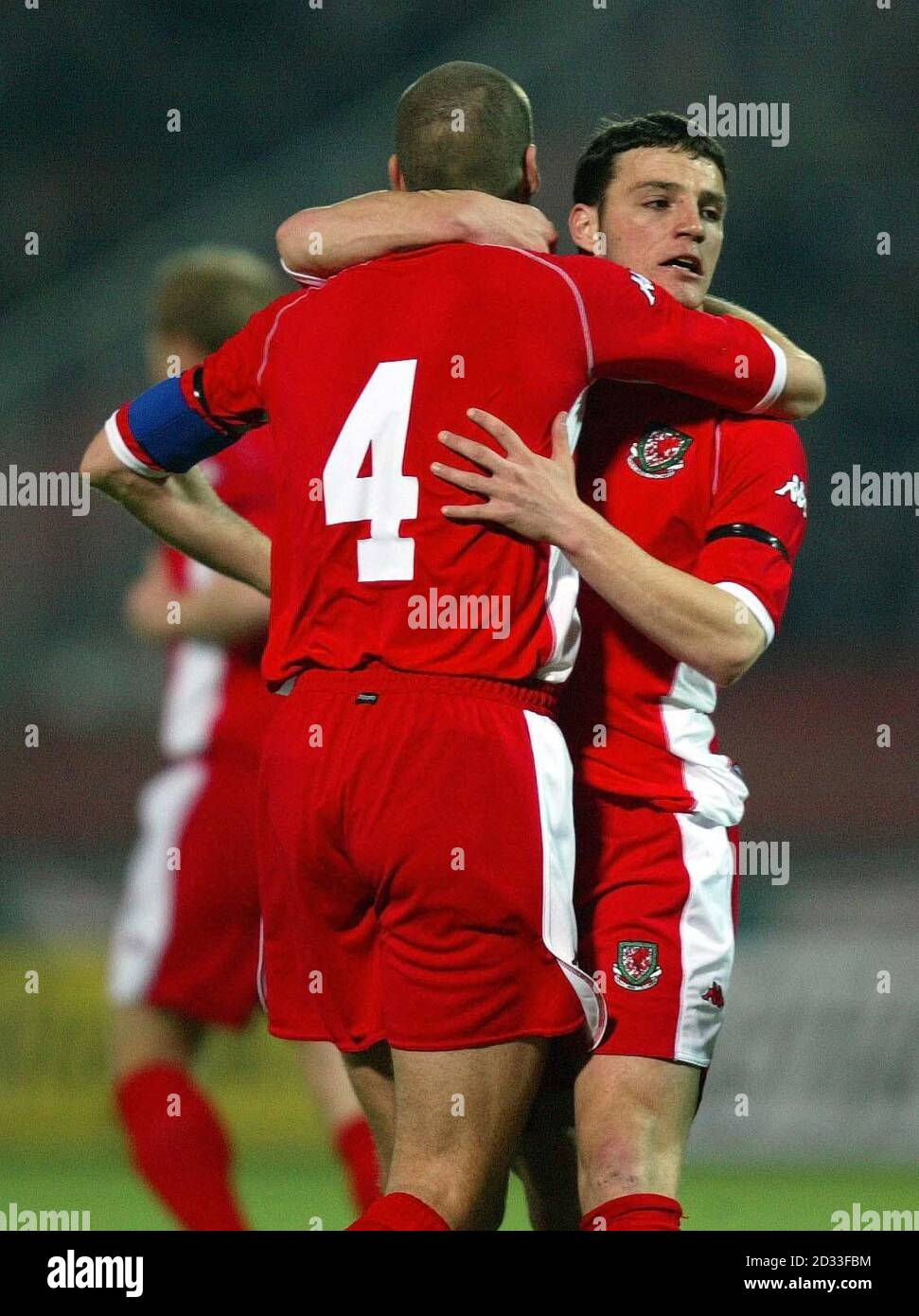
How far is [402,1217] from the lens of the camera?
88.5 inches

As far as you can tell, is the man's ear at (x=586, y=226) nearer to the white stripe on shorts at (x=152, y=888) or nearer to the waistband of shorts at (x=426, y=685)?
the waistband of shorts at (x=426, y=685)

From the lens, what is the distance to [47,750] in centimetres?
889

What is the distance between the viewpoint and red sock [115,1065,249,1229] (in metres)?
3.92

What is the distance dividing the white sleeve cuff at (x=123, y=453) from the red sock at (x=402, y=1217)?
1.21m

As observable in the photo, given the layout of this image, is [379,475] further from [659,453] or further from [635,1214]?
[635,1214]

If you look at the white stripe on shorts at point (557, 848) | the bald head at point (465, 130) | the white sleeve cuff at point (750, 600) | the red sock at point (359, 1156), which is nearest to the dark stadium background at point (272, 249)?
the red sock at point (359, 1156)

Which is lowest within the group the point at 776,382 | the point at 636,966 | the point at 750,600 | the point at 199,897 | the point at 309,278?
the point at 636,966

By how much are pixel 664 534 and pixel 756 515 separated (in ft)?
0.47

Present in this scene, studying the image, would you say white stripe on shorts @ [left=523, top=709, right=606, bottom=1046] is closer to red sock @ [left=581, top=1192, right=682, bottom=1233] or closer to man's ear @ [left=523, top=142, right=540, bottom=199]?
red sock @ [left=581, top=1192, right=682, bottom=1233]

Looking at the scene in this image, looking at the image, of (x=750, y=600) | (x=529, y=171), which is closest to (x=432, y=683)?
(x=750, y=600)

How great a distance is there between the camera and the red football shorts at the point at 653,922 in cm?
263

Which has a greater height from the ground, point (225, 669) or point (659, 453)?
point (659, 453)
